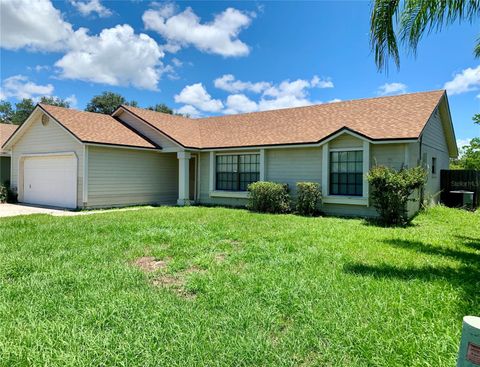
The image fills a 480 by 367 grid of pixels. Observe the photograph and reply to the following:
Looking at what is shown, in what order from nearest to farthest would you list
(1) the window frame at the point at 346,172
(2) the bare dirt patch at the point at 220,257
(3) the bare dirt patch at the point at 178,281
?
(3) the bare dirt patch at the point at 178,281 → (2) the bare dirt patch at the point at 220,257 → (1) the window frame at the point at 346,172

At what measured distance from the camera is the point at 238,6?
1606 cm

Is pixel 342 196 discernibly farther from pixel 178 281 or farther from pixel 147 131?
pixel 147 131

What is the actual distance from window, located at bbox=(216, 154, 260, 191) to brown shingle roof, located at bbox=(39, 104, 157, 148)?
4.04 m

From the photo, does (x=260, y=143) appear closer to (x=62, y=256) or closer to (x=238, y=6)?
(x=238, y=6)

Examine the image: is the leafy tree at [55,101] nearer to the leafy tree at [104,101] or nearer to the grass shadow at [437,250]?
the leafy tree at [104,101]

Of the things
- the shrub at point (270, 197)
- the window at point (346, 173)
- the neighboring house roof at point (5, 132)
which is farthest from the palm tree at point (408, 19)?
the neighboring house roof at point (5, 132)

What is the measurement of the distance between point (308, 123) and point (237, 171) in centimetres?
440

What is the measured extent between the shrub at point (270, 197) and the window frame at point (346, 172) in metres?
1.98

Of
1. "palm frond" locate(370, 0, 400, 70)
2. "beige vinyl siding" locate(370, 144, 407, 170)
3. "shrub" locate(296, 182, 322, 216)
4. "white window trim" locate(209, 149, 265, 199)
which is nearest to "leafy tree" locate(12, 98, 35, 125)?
"white window trim" locate(209, 149, 265, 199)

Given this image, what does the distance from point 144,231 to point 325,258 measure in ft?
16.7

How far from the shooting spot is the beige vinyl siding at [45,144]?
1508 centimetres

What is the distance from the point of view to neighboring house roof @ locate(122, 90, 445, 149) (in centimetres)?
1310

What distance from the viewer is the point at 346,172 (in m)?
13.3

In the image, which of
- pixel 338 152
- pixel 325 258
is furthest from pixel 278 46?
pixel 325 258
